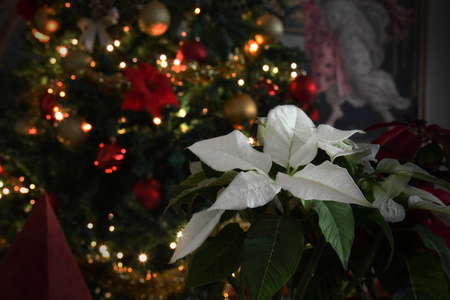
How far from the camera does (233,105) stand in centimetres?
163

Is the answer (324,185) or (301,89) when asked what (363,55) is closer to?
(301,89)

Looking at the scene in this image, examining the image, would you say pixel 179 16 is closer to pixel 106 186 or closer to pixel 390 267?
pixel 106 186

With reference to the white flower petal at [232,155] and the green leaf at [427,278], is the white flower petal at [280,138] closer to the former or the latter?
the white flower petal at [232,155]

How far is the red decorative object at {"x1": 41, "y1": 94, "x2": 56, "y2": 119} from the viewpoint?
1.73 metres

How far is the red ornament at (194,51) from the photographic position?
1624 mm

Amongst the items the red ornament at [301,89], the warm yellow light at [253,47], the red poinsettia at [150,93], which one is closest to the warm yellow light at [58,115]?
the red poinsettia at [150,93]

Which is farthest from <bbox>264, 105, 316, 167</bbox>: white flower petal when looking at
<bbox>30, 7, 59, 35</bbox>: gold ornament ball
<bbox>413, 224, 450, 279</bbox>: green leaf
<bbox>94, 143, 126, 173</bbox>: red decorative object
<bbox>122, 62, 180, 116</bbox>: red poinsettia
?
<bbox>30, 7, 59, 35</bbox>: gold ornament ball

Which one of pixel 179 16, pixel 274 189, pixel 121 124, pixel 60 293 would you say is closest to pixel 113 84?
pixel 121 124

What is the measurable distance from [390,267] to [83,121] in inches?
56.3

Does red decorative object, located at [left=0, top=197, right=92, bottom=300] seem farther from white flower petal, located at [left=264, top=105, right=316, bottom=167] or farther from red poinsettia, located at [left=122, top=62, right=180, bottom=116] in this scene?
red poinsettia, located at [left=122, top=62, right=180, bottom=116]

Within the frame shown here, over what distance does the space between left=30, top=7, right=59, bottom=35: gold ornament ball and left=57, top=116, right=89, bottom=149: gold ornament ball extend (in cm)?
34

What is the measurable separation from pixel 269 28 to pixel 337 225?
1550 millimetres

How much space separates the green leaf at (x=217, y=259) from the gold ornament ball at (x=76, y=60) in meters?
1.40

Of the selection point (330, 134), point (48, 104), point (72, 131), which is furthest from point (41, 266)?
point (48, 104)
